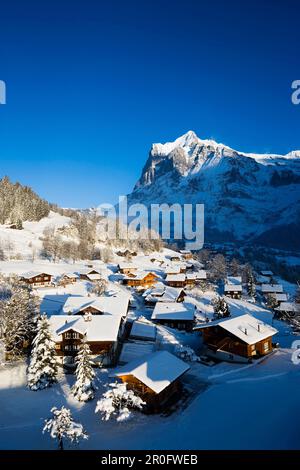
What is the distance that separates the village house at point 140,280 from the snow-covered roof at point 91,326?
135ft

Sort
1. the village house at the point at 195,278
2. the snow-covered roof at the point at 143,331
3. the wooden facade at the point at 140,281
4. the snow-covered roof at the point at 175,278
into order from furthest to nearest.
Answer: the village house at the point at 195,278 → the snow-covered roof at the point at 175,278 → the wooden facade at the point at 140,281 → the snow-covered roof at the point at 143,331

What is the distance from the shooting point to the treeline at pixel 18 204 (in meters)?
129

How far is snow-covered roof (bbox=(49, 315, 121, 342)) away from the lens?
128ft

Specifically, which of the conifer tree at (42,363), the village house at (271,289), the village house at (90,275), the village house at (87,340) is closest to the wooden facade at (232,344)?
the village house at (87,340)

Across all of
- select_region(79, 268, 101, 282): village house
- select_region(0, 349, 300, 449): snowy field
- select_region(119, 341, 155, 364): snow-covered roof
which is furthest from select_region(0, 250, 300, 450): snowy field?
select_region(79, 268, 101, 282): village house

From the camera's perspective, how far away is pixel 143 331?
48.4 m

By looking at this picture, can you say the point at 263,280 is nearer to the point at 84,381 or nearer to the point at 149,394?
the point at 149,394

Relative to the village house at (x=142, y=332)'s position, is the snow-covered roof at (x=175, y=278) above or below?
above

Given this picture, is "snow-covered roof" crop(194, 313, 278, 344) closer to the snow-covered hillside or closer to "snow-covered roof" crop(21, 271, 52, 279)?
"snow-covered roof" crop(21, 271, 52, 279)

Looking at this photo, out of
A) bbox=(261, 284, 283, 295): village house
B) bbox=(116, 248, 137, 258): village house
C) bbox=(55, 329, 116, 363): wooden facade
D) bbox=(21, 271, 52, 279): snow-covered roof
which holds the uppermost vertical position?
bbox=(116, 248, 137, 258): village house

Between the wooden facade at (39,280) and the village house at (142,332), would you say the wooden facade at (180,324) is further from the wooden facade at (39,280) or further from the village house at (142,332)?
the wooden facade at (39,280)

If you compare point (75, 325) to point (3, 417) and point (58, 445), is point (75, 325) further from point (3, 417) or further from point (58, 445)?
point (58, 445)

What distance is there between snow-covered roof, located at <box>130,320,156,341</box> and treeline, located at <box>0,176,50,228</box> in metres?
87.8
